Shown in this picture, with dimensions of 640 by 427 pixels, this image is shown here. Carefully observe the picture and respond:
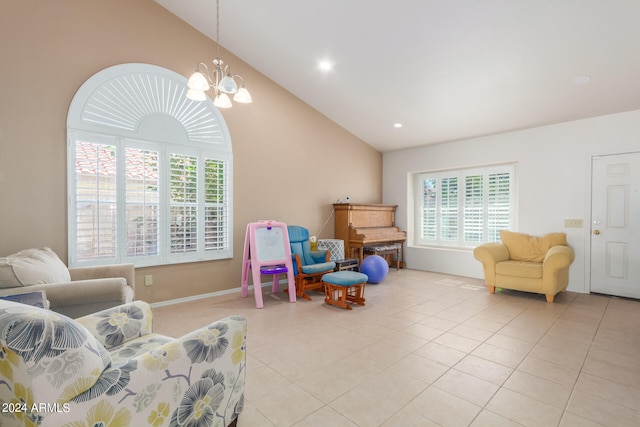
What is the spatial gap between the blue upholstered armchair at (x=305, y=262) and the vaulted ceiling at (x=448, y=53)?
2259 millimetres

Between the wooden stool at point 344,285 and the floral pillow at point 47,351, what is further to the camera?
the wooden stool at point 344,285

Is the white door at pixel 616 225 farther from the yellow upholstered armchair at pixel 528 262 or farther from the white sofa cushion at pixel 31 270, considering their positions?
the white sofa cushion at pixel 31 270

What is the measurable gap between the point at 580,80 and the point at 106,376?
5197 millimetres

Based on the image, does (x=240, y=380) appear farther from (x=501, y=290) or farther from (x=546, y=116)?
(x=546, y=116)

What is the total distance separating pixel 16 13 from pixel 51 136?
118 centimetres

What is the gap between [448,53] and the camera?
3607 millimetres

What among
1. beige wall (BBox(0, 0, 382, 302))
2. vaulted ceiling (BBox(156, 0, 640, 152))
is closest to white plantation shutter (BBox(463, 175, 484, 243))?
vaulted ceiling (BBox(156, 0, 640, 152))

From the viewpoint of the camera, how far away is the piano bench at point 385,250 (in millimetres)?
5865

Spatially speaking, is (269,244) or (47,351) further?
(269,244)

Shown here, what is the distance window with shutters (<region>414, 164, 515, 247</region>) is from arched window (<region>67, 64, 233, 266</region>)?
421cm

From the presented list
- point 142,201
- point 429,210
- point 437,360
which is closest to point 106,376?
point 437,360

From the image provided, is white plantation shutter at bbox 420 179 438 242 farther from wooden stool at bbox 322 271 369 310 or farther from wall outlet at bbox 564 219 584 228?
wooden stool at bbox 322 271 369 310

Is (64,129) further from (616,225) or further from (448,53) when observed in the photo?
(616,225)

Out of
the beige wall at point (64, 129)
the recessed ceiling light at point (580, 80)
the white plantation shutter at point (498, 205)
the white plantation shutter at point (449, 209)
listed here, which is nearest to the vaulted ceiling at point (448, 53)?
the recessed ceiling light at point (580, 80)
